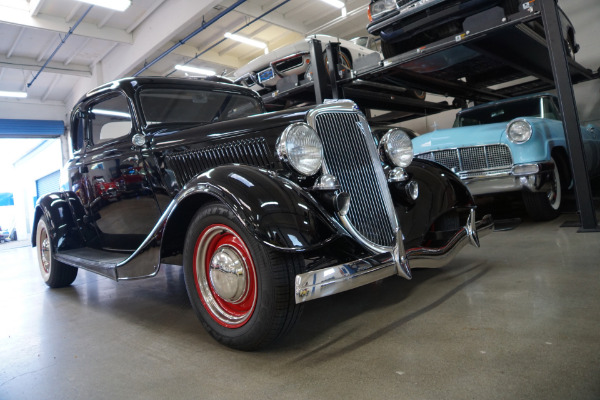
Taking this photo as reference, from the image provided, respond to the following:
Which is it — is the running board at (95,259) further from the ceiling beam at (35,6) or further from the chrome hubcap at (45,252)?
the ceiling beam at (35,6)

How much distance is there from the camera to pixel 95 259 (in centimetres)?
290

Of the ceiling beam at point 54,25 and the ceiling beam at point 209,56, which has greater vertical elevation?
the ceiling beam at point 209,56

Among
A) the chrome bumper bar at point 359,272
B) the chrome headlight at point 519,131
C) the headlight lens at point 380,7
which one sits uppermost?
the headlight lens at point 380,7

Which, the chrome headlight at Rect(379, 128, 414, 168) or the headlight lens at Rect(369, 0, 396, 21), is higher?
the headlight lens at Rect(369, 0, 396, 21)

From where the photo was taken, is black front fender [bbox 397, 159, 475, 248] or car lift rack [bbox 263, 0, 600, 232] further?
car lift rack [bbox 263, 0, 600, 232]

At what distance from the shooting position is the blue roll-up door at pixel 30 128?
1370cm

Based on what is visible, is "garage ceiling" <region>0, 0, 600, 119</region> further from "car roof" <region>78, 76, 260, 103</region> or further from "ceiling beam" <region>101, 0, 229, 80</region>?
"car roof" <region>78, 76, 260, 103</region>

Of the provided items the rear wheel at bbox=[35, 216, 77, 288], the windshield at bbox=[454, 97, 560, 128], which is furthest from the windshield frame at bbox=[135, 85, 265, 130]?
the windshield at bbox=[454, 97, 560, 128]

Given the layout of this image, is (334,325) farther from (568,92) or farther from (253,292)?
(568,92)

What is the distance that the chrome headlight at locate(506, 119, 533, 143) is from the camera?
13.4 ft

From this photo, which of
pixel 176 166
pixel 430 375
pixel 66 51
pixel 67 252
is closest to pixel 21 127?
pixel 66 51

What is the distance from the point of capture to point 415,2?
13.8 feet

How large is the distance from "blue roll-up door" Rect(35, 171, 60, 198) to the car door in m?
16.9

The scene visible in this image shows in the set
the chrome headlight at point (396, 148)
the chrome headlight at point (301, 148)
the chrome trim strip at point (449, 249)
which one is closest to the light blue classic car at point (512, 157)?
the chrome trim strip at point (449, 249)
